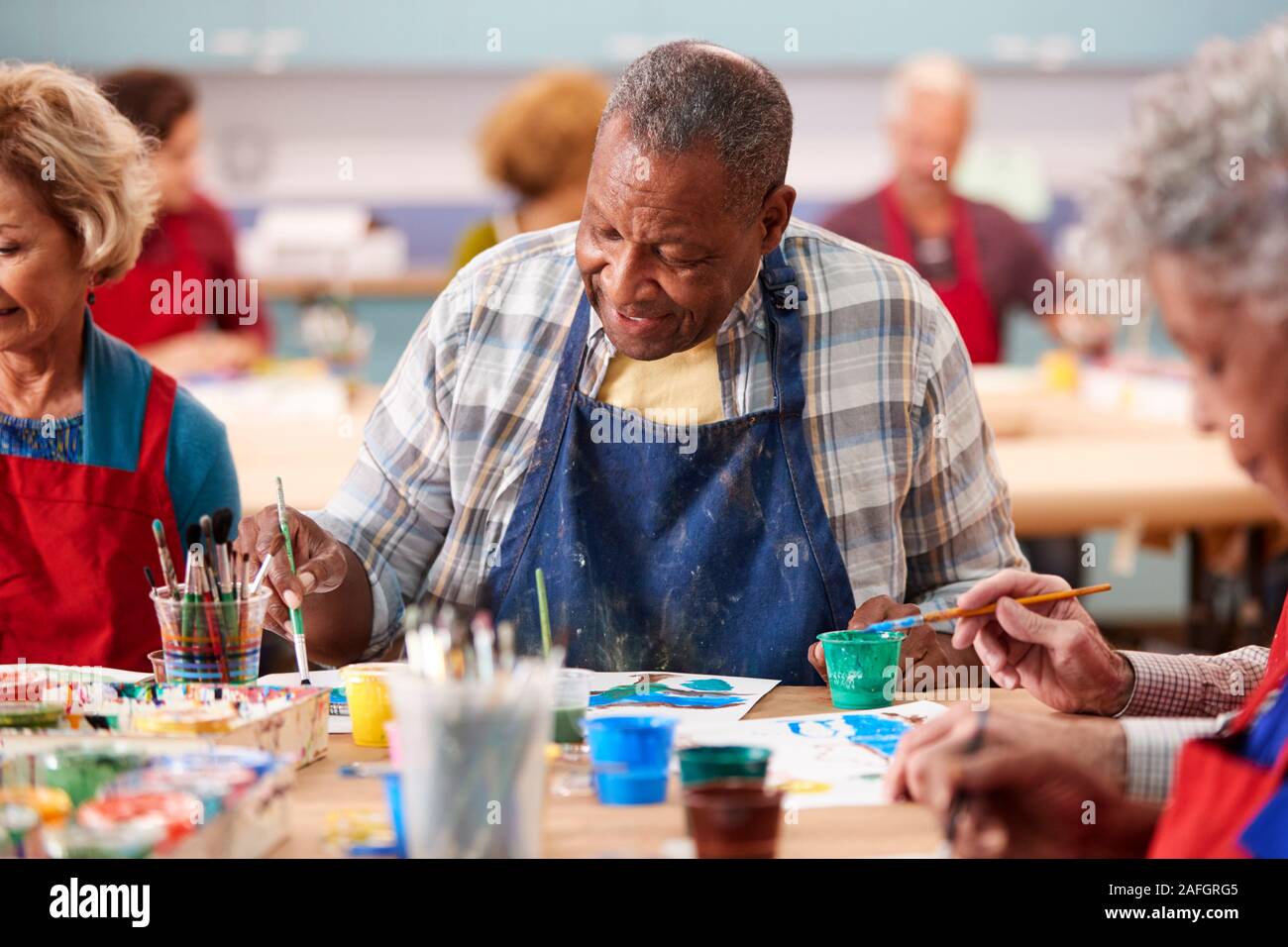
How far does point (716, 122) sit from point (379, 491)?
0.72 meters

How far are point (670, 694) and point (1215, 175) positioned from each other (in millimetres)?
1004

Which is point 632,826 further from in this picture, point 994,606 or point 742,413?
point 742,413

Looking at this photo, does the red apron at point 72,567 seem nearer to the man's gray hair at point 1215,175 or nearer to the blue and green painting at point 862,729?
the blue and green painting at point 862,729

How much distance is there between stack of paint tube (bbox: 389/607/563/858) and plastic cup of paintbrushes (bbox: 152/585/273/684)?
0.55 m

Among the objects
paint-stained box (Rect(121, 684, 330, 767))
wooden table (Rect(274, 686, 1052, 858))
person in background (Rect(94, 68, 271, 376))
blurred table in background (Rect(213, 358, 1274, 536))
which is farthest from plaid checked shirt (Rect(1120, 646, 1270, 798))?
person in background (Rect(94, 68, 271, 376))

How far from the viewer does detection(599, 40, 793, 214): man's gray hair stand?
6.49 ft

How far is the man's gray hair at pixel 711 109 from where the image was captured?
6.49ft

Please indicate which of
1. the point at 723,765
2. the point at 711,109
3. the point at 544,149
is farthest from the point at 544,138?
the point at 723,765

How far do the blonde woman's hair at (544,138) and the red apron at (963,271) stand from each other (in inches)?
54.8

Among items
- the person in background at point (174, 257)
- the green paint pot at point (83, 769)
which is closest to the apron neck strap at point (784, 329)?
the green paint pot at point (83, 769)

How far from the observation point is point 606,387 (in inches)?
88.4

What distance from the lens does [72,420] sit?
2242 millimetres

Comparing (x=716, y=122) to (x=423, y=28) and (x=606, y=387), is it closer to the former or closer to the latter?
(x=606, y=387)

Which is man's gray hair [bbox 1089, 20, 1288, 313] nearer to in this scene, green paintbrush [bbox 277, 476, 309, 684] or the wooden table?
the wooden table
